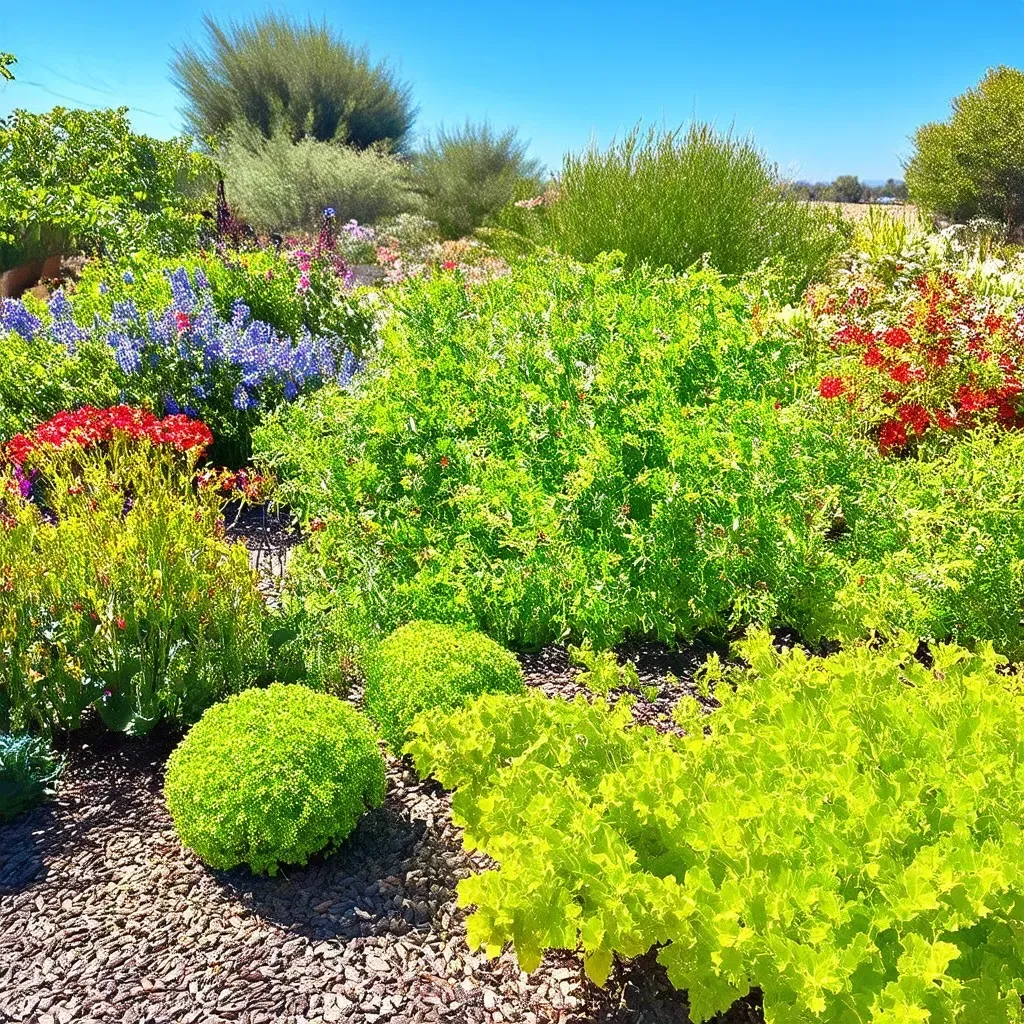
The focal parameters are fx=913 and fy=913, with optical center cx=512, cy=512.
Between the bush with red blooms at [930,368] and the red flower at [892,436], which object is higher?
the bush with red blooms at [930,368]

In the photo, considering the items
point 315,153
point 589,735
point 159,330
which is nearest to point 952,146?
point 315,153

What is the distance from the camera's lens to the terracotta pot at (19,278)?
13562 millimetres

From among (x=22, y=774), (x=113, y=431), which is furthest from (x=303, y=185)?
(x=22, y=774)

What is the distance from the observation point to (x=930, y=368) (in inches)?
246

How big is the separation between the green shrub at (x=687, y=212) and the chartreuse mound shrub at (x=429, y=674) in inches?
274

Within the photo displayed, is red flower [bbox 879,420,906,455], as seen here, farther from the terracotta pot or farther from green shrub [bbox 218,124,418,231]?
green shrub [bbox 218,124,418,231]

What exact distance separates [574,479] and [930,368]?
3.78 m

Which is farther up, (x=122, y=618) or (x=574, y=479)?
(x=574, y=479)

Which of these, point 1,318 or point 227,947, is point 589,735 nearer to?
point 227,947

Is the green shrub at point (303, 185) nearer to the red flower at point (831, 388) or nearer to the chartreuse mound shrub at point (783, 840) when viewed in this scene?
the red flower at point (831, 388)

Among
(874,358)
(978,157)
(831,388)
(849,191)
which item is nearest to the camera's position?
(831,388)

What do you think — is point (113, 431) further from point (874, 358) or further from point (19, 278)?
point (19, 278)

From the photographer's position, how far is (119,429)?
430 centimetres

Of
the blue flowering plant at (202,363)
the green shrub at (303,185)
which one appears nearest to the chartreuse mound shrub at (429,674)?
the blue flowering plant at (202,363)
